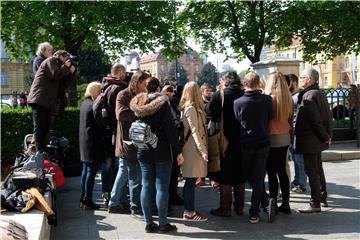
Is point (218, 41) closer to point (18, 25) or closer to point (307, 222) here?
point (18, 25)

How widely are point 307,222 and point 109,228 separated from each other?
2559 millimetres

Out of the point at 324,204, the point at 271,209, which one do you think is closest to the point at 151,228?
the point at 271,209

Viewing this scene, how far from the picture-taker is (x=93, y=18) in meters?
14.1

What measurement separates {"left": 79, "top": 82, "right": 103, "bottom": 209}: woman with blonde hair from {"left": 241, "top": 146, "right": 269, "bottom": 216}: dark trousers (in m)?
2.10

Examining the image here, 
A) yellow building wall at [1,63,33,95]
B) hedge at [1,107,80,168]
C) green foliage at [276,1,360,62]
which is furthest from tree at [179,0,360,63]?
yellow building wall at [1,63,33,95]

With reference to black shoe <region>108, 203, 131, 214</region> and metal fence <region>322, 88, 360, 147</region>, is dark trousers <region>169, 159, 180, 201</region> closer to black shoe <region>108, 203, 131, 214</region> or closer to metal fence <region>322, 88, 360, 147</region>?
black shoe <region>108, 203, 131, 214</region>

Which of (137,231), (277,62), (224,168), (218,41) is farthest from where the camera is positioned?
(218,41)

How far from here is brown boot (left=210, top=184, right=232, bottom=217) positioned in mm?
6570

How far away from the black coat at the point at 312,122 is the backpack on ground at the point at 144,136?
2.21 meters

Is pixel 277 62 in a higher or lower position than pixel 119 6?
lower

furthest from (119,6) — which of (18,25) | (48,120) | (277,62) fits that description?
(48,120)

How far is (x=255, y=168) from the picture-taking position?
6.29m

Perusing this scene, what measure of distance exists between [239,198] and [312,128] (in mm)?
1389

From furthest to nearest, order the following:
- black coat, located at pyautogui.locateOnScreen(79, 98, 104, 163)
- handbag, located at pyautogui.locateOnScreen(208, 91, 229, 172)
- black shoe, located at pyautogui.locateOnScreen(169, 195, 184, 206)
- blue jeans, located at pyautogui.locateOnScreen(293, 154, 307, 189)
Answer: blue jeans, located at pyautogui.locateOnScreen(293, 154, 307, 189)
black shoe, located at pyautogui.locateOnScreen(169, 195, 184, 206)
black coat, located at pyautogui.locateOnScreen(79, 98, 104, 163)
handbag, located at pyautogui.locateOnScreen(208, 91, 229, 172)
